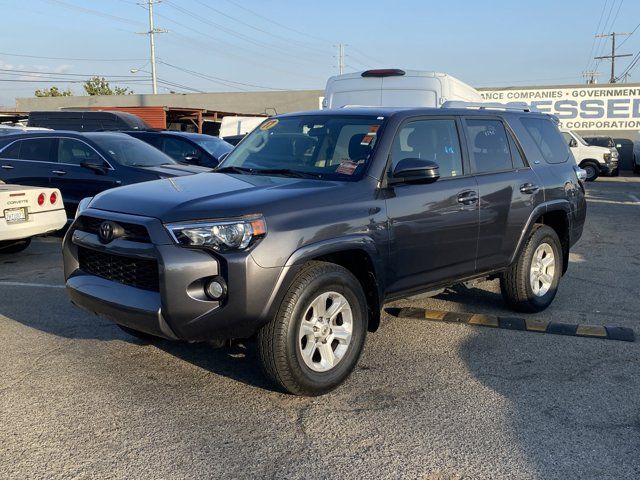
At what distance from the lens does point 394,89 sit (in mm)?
9914

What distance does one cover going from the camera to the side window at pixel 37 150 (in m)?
10.3

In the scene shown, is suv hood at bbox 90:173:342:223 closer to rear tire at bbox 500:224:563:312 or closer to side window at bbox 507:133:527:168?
side window at bbox 507:133:527:168

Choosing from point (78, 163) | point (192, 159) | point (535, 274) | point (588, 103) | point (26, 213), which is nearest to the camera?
point (535, 274)

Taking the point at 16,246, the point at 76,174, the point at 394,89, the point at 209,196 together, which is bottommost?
the point at 16,246

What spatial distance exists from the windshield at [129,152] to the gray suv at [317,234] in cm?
503

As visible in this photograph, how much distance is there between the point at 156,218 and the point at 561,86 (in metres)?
30.2

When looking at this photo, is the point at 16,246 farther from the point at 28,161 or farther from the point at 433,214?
the point at 433,214

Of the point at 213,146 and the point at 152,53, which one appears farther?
the point at 152,53

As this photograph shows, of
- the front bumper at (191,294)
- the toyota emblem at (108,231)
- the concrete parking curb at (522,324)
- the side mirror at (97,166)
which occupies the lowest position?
the concrete parking curb at (522,324)

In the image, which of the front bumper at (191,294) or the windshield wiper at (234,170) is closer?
the front bumper at (191,294)

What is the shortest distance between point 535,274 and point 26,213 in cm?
607

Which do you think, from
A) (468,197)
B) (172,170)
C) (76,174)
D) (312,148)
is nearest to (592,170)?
(172,170)

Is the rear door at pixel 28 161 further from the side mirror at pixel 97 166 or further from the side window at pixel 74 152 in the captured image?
the side mirror at pixel 97 166

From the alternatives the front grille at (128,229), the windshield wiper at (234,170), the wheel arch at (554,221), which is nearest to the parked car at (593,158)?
the wheel arch at (554,221)
